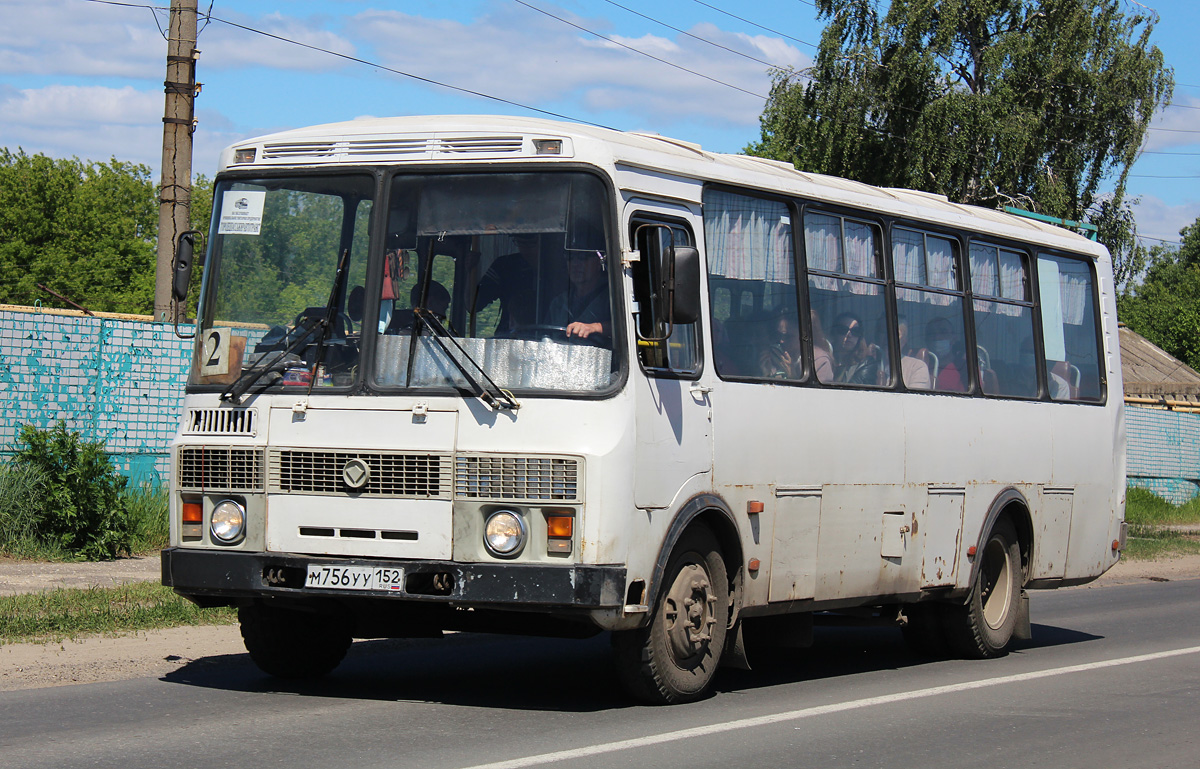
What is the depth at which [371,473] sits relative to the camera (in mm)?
7535

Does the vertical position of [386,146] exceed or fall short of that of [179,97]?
it falls short

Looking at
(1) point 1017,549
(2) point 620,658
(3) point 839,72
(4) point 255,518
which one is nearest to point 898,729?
(2) point 620,658

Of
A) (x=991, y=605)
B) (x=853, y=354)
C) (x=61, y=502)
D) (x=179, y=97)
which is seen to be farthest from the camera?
(x=179, y=97)

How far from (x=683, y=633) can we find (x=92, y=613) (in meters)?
5.10

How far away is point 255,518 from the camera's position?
7.72m

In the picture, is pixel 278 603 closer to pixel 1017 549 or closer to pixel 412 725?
pixel 412 725

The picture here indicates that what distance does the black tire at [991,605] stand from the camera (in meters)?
11.1

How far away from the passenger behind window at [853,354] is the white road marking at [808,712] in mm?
2059

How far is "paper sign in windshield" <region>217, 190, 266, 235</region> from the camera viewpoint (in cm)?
828

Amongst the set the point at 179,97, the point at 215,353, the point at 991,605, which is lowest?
the point at 991,605

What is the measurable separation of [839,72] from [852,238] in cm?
3005

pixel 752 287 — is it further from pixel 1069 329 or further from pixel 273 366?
pixel 1069 329

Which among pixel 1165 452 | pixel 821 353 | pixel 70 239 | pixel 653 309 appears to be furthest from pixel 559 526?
pixel 70 239

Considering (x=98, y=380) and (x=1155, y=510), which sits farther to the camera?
(x=1155, y=510)
